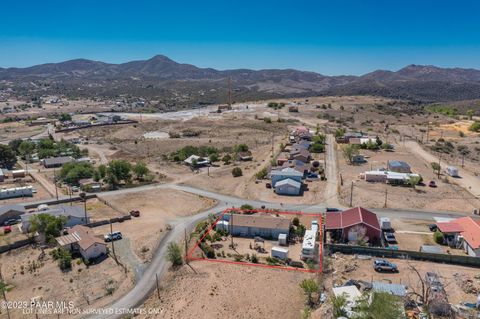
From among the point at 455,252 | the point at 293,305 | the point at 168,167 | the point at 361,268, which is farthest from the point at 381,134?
the point at 293,305

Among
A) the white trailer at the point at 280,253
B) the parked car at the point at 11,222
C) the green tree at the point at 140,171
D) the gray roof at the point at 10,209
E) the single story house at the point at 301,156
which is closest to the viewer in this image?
the white trailer at the point at 280,253

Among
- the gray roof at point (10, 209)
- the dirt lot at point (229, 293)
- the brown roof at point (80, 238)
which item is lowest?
the dirt lot at point (229, 293)

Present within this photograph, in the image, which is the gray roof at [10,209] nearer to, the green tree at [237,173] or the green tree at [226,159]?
the green tree at [237,173]

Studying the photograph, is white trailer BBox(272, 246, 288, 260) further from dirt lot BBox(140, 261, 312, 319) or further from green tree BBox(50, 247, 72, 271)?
green tree BBox(50, 247, 72, 271)

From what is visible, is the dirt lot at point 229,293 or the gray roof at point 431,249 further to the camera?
the gray roof at point 431,249

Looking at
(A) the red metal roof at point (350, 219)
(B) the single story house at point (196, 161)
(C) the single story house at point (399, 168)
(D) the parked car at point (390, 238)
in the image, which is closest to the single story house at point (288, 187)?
(A) the red metal roof at point (350, 219)

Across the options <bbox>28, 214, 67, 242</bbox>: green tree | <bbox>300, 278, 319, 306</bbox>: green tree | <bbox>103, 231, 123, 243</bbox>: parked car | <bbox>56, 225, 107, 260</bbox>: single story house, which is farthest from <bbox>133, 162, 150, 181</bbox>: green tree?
<bbox>300, 278, 319, 306</bbox>: green tree
